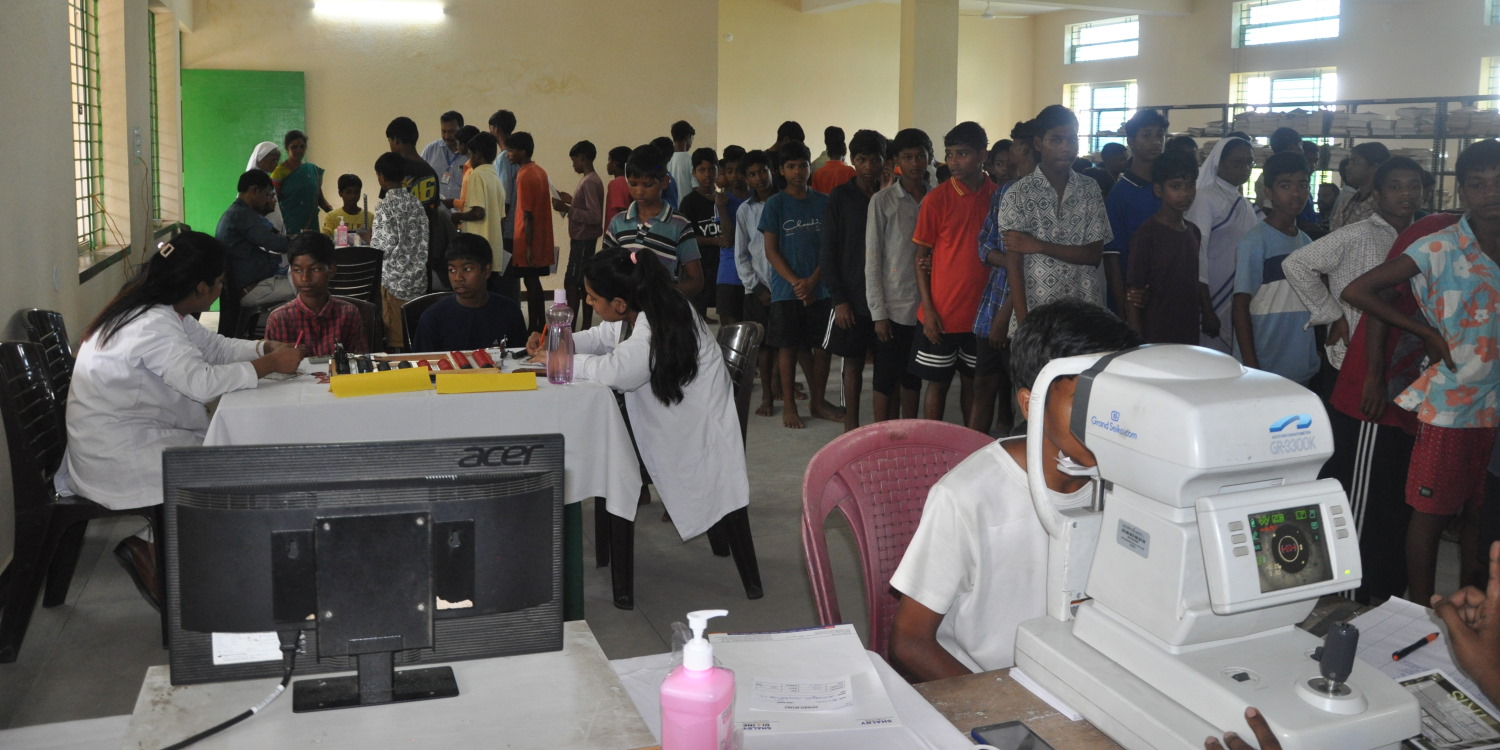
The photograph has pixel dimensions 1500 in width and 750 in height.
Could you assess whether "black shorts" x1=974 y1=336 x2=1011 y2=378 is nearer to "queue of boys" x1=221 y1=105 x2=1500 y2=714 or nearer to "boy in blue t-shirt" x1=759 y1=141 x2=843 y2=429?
"queue of boys" x1=221 y1=105 x2=1500 y2=714

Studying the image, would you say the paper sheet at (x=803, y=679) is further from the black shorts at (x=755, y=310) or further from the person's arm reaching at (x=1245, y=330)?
the black shorts at (x=755, y=310)

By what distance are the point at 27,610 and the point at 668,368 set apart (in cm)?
184

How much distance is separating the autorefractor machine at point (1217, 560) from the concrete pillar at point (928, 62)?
9978 mm

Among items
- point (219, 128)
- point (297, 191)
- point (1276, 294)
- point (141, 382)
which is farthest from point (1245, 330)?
point (219, 128)

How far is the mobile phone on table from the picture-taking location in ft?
4.67

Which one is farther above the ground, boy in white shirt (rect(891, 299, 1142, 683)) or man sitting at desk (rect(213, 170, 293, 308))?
man sitting at desk (rect(213, 170, 293, 308))

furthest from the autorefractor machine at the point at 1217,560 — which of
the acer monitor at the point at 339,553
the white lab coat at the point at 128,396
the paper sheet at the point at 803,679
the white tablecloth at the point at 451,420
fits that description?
the white lab coat at the point at 128,396

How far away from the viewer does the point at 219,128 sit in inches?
393

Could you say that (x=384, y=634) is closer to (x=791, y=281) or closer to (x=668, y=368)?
(x=668, y=368)

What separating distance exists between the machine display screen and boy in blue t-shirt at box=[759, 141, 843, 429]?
455 centimetres


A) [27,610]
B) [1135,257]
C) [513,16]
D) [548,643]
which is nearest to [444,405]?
[27,610]

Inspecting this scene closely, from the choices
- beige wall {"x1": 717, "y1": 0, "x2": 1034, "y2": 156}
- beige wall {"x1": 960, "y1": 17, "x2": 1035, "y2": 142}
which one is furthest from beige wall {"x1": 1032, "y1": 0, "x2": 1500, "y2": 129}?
beige wall {"x1": 717, "y1": 0, "x2": 1034, "y2": 156}

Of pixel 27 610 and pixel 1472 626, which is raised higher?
pixel 1472 626

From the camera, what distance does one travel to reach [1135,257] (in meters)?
4.54
